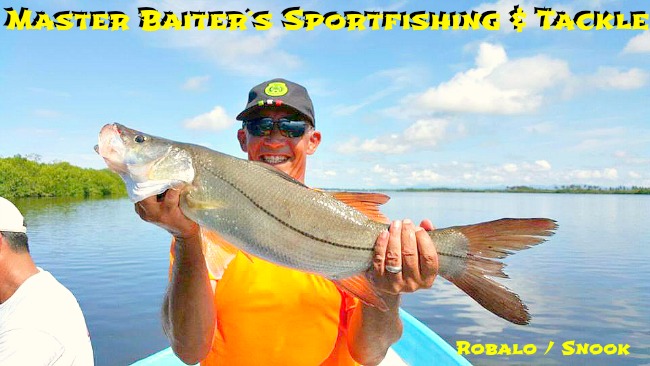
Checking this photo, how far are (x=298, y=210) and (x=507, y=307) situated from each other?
1.12m

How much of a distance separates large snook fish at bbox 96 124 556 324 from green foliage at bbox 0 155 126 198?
83699 millimetres

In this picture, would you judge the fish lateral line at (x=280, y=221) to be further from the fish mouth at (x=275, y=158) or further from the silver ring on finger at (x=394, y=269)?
the fish mouth at (x=275, y=158)

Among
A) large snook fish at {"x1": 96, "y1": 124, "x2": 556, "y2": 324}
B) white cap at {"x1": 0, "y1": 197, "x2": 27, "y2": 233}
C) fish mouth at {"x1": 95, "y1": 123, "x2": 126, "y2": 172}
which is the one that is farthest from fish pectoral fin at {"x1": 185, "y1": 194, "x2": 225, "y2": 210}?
white cap at {"x1": 0, "y1": 197, "x2": 27, "y2": 233}

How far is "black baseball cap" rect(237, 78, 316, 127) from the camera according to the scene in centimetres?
357

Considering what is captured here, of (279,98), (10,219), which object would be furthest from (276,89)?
(10,219)

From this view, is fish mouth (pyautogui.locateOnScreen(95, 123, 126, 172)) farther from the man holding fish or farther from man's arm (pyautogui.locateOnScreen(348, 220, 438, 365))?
man's arm (pyautogui.locateOnScreen(348, 220, 438, 365))

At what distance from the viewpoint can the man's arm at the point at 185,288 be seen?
8.05 feet

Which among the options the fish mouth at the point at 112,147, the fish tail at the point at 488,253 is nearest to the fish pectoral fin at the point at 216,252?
the fish mouth at the point at 112,147

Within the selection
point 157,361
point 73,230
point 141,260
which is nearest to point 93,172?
point 73,230

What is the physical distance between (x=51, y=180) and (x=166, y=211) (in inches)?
3603

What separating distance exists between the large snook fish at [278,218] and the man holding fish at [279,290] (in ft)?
0.22

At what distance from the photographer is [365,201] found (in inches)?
108

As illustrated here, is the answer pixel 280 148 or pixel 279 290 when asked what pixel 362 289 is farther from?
pixel 280 148

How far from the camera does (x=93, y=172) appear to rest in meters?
95.2
